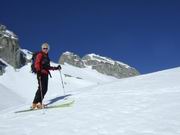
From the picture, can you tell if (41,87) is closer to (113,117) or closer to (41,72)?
(41,72)

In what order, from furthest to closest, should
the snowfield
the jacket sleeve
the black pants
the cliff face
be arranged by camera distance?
the cliff face, the black pants, the jacket sleeve, the snowfield

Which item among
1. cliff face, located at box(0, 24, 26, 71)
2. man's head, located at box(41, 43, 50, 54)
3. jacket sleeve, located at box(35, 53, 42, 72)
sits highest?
cliff face, located at box(0, 24, 26, 71)

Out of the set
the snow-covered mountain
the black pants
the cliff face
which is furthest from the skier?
the cliff face

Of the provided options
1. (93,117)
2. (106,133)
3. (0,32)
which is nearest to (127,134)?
(106,133)

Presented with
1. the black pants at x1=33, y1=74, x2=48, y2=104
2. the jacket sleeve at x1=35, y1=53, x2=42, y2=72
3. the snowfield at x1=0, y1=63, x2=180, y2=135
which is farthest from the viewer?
the black pants at x1=33, y1=74, x2=48, y2=104

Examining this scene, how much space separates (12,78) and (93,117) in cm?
13232

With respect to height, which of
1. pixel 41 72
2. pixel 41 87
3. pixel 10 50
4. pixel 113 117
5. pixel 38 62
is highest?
pixel 10 50

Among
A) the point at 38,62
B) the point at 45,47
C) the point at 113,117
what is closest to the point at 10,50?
the point at 45,47

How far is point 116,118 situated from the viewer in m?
9.09

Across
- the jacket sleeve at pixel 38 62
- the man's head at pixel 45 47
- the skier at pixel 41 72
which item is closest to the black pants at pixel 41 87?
the skier at pixel 41 72

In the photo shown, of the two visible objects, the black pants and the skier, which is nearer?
the skier

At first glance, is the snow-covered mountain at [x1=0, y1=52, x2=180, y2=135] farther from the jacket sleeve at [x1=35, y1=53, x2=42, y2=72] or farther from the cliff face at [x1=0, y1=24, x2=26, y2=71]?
the cliff face at [x1=0, y1=24, x2=26, y2=71]

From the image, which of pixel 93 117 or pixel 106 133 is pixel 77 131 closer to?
pixel 106 133

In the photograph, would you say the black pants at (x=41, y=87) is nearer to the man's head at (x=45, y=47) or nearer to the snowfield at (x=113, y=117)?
the man's head at (x=45, y=47)
